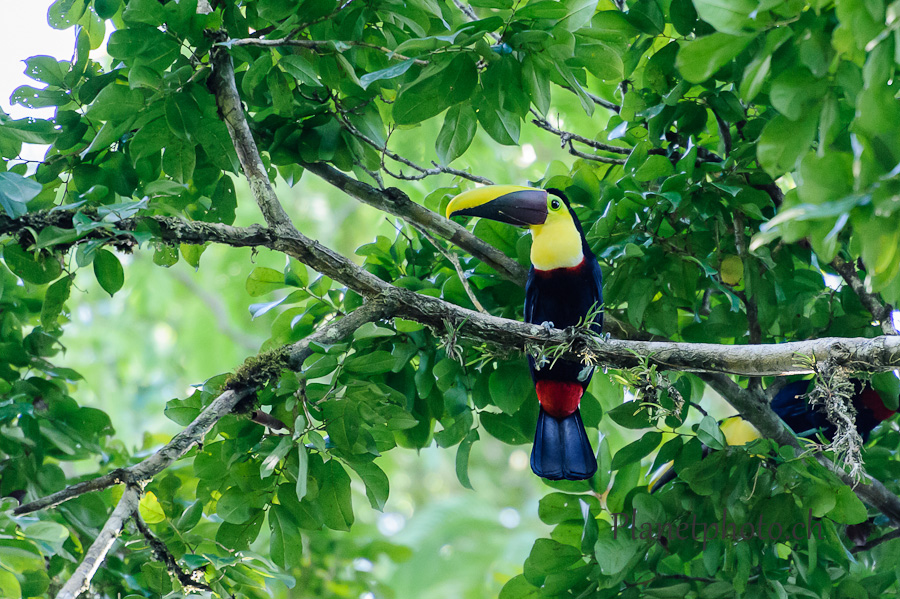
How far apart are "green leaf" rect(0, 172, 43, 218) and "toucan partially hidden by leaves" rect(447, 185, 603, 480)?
4.63 feet

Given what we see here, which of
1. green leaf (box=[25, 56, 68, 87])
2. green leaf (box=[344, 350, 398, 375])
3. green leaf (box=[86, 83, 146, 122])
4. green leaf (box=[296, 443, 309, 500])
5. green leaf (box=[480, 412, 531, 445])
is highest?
green leaf (box=[25, 56, 68, 87])

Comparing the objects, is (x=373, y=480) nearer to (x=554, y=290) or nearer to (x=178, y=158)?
(x=554, y=290)

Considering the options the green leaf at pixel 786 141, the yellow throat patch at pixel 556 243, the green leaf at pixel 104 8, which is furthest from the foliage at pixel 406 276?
the green leaf at pixel 786 141

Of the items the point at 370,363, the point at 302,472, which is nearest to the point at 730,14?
the point at 370,363

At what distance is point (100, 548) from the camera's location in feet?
6.26

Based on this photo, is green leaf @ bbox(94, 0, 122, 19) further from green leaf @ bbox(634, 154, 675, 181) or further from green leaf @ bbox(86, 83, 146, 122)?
green leaf @ bbox(634, 154, 675, 181)

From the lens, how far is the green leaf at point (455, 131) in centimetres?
242

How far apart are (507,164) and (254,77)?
130 inches

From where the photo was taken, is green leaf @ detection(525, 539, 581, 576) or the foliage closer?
the foliage

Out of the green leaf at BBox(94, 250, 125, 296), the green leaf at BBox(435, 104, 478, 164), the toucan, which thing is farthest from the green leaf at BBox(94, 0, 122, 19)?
the toucan

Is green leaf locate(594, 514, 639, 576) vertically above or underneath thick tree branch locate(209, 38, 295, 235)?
underneath

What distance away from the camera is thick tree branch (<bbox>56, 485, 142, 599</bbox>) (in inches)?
70.6

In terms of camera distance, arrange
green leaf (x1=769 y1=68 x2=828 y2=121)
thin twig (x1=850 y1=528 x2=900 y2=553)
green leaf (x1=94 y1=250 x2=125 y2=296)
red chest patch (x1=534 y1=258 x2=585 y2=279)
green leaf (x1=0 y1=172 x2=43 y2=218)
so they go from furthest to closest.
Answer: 1. red chest patch (x1=534 y1=258 x2=585 y2=279)
2. thin twig (x1=850 y1=528 x2=900 y2=553)
3. green leaf (x1=94 y1=250 x2=125 y2=296)
4. green leaf (x1=0 y1=172 x2=43 y2=218)
5. green leaf (x1=769 y1=68 x2=828 y2=121)

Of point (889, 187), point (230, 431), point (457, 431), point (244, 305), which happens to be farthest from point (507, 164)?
point (889, 187)
